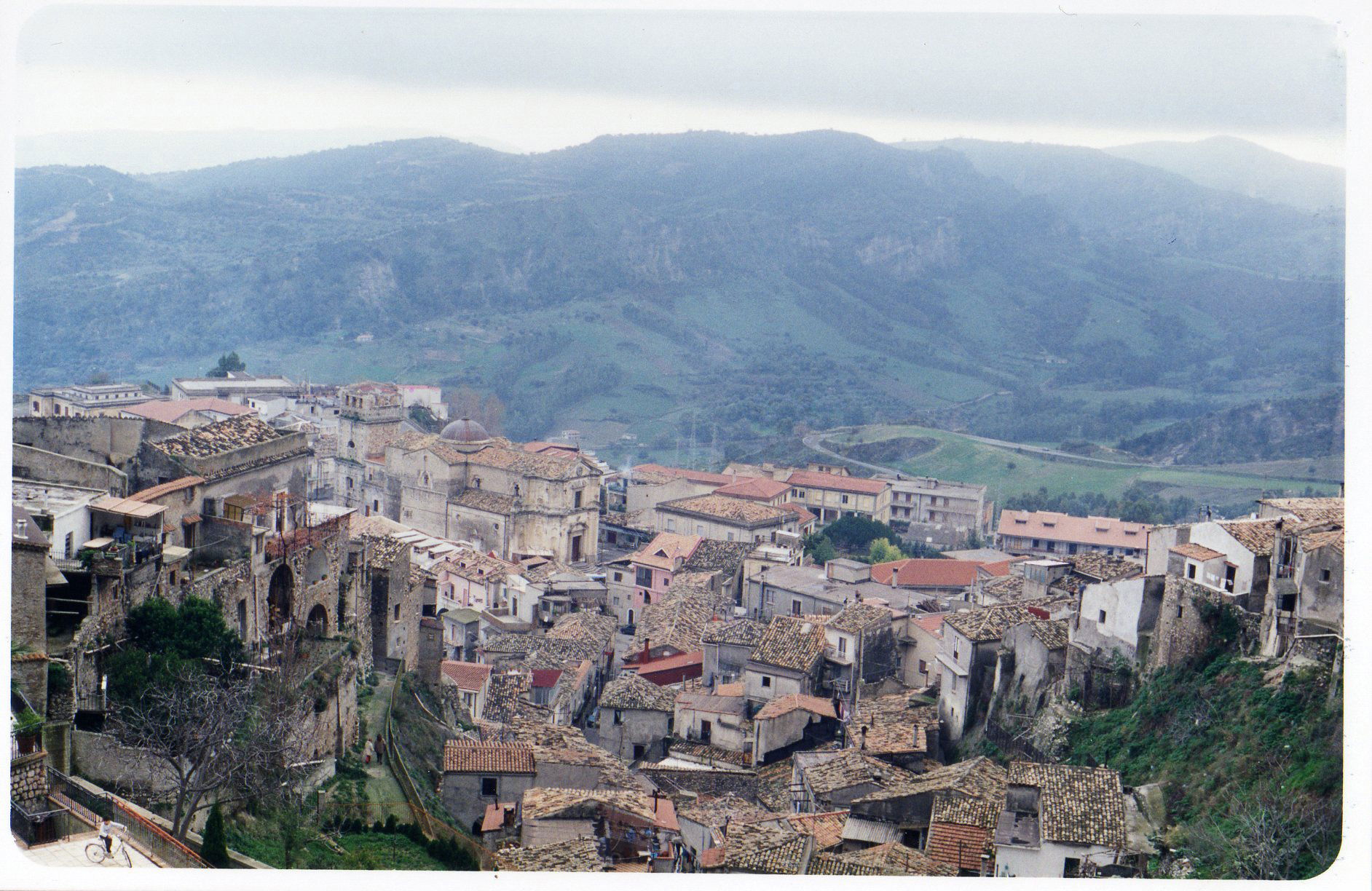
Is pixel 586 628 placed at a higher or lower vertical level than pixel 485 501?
lower

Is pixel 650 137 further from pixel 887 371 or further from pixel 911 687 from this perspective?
pixel 911 687

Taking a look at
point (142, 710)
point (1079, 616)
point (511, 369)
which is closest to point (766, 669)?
point (1079, 616)

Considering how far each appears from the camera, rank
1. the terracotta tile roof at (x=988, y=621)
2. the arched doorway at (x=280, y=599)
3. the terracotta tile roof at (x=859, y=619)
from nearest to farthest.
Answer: the arched doorway at (x=280, y=599) → the terracotta tile roof at (x=988, y=621) → the terracotta tile roof at (x=859, y=619)

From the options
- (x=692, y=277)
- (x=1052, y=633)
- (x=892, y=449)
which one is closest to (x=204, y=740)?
(x=1052, y=633)

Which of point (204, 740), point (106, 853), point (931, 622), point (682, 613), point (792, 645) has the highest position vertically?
point (106, 853)

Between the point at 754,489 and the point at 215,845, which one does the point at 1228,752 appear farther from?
the point at 754,489

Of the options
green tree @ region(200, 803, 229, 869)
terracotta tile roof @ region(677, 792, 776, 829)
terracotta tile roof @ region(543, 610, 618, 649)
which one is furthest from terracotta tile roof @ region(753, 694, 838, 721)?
green tree @ region(200, 803, 229, 869)

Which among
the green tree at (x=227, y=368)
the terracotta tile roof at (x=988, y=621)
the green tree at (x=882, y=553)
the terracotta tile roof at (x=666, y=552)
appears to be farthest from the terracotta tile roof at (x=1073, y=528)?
the green tree at (x=227, y=368)

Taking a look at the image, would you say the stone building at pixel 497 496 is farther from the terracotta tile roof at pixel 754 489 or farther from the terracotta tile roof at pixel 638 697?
the terracotta tile roof at pixel 638 697
